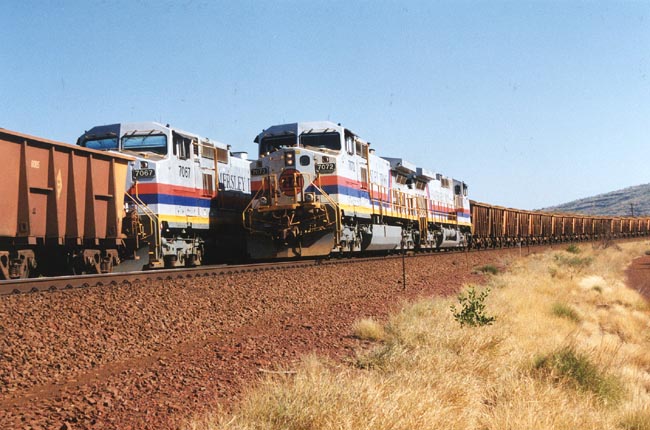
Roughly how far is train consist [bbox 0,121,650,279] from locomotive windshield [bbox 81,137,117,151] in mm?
27

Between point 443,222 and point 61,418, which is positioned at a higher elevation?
point 443,222

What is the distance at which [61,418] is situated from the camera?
175 inches

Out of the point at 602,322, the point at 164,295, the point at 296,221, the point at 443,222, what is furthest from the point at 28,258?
the point at 443,222

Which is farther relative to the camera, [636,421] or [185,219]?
[185,219]

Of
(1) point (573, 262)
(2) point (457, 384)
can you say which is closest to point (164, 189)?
(2) point (457, 384)

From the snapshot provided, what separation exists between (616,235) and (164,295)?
73.2 metres

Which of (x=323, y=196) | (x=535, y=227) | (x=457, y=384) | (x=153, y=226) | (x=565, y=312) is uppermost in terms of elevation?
(x=323, y=196)

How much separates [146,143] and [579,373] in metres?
12.6

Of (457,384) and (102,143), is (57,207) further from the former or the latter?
(457,384)

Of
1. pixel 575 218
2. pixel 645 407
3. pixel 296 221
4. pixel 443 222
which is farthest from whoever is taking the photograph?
pixel 575 218

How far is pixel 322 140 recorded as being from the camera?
19.2 metres

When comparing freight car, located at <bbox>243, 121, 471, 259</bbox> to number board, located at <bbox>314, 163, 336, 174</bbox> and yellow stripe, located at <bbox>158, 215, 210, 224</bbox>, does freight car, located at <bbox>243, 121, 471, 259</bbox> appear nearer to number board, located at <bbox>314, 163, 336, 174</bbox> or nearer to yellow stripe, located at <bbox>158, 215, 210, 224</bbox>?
number board, located at <bbox>314, 163, 336, 174</bbox>

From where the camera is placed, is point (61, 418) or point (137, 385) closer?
point (61, 418)

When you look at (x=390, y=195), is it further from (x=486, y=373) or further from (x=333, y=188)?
(x=486, y=373)
